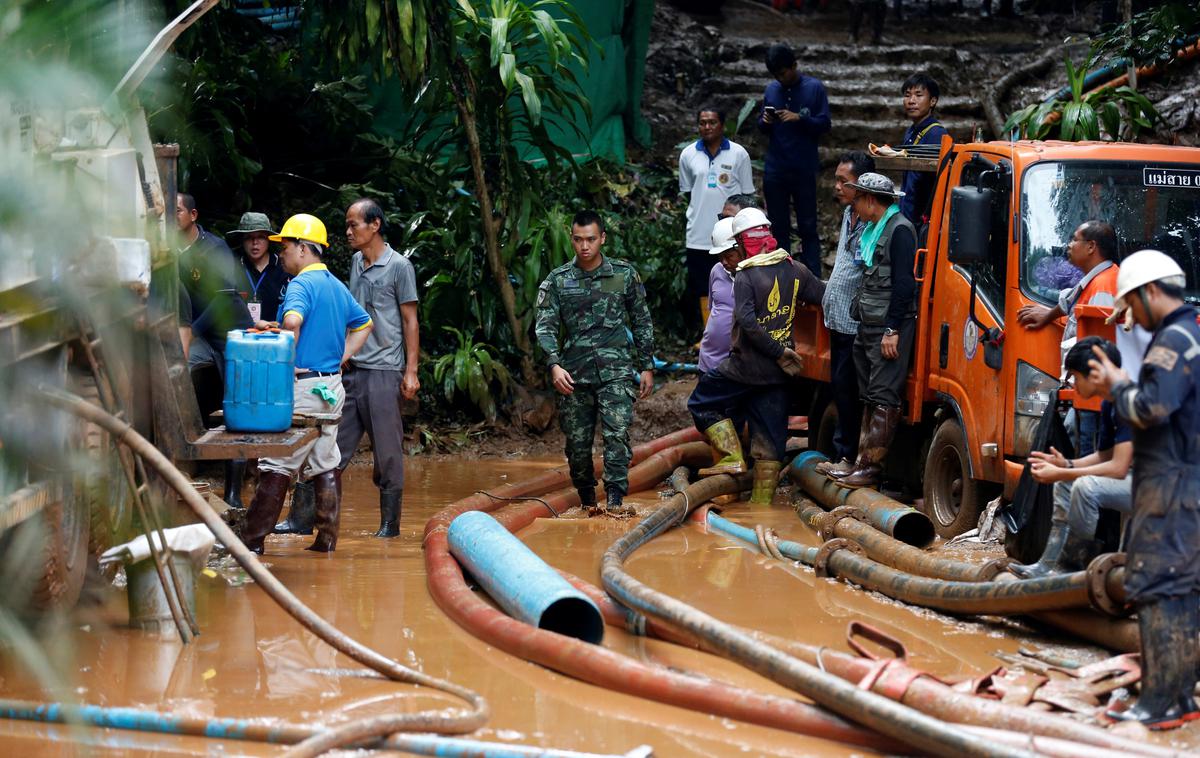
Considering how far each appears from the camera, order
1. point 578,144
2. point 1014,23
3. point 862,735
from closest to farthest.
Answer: point 862,735 < point 578,144 < point 1014,23

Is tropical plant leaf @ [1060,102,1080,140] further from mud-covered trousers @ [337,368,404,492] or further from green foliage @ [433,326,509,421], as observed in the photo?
mud-covered trousers @ [337,368,404,492]

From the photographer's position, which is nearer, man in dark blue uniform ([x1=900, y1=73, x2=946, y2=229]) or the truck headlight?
the truck headlight

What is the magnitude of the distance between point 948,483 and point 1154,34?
614 cm

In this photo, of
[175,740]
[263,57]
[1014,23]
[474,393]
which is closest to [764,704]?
[175,740]

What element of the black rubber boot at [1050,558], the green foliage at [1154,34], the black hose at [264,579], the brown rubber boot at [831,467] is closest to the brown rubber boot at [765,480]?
the brown rubber boot at [831,467]

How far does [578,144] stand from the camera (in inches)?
626

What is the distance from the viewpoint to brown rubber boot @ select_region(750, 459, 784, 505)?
1016 cm

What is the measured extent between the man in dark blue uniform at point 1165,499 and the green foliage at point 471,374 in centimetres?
756

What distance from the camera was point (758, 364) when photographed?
10.0m

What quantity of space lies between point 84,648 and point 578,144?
414 inches

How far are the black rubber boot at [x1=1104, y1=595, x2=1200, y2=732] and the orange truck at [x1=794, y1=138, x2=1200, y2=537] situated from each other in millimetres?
2547

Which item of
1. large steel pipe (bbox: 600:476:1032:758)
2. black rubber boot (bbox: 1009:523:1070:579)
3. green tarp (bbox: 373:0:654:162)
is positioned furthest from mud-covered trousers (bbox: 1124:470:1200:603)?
green tarp (bbox: 373:0:654:162)

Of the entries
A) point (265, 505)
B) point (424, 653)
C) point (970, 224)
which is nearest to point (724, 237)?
point (970, 224)

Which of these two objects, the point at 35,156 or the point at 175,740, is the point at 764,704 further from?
the point at 35,156
